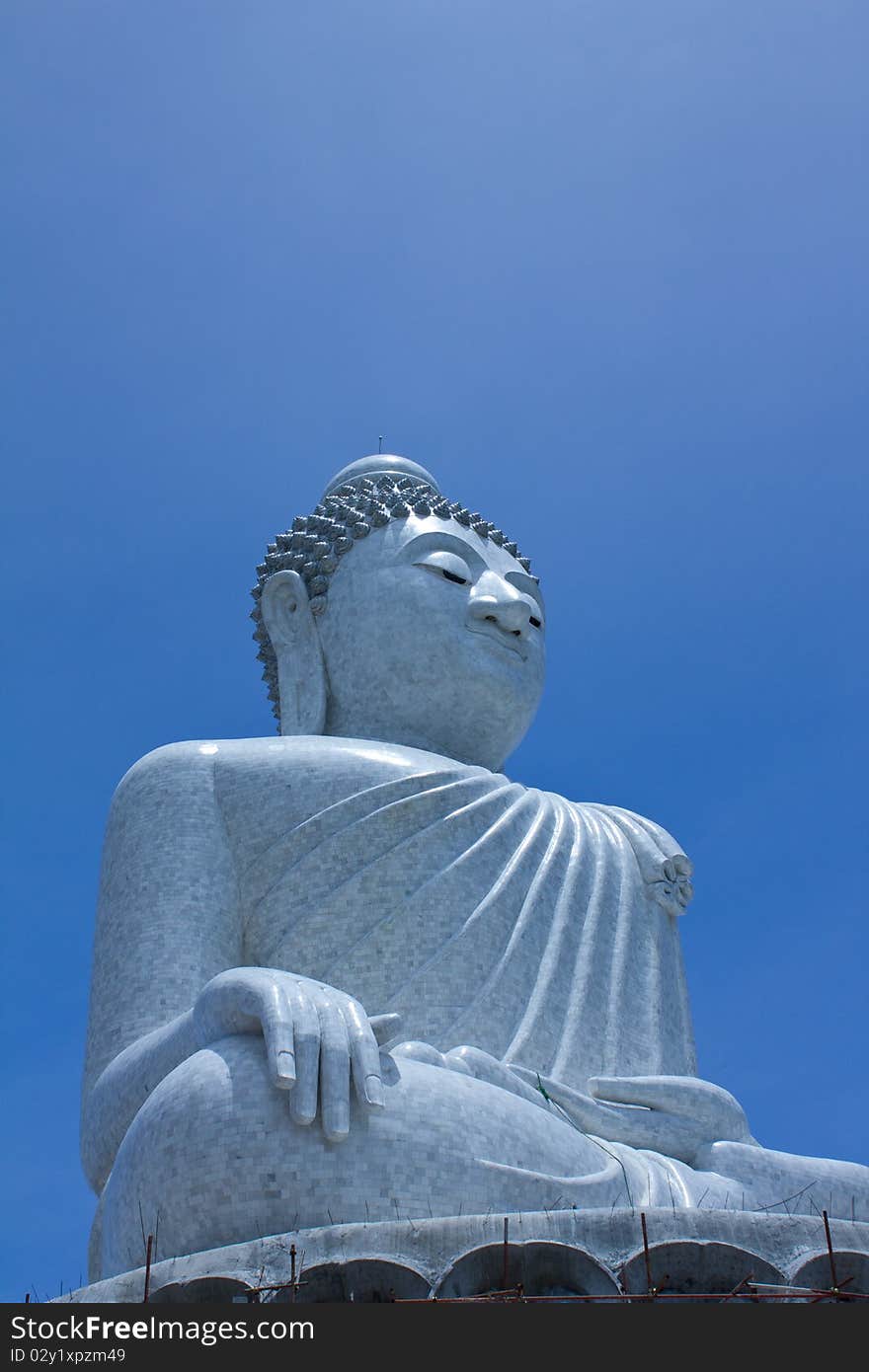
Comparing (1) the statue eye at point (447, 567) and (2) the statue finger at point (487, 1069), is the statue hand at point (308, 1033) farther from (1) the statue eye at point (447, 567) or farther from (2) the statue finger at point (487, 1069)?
(1) the statue eye at point (447, 567)

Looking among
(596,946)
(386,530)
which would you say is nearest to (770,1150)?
(596,946)

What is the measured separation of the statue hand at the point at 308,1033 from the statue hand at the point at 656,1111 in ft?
4.80

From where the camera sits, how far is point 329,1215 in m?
6.25

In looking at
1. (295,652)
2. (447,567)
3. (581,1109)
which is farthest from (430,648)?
(581,1109)

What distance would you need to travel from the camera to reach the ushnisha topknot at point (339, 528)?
1095 centimetres

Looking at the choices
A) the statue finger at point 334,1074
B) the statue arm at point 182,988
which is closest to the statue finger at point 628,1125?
the statue arm at point 182,988

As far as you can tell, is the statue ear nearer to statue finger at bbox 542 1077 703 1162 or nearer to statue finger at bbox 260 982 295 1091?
statue finger at bbox 542 1077 703 1162

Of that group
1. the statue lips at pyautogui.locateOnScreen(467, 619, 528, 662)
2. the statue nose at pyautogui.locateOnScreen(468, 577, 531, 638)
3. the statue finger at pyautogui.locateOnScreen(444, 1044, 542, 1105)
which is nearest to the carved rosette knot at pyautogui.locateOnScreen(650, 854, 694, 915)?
the statue lips at pyautogui.locateOnScreen(467, 619, 528, 662)

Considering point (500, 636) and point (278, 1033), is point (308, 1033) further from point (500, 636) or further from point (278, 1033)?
point (500, 636)

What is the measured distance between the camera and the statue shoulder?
33.0 ft

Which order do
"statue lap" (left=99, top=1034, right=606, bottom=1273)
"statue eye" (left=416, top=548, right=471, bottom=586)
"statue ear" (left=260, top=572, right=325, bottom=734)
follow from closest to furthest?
"statue lap" (left=99, top=1034, right=606, bottom=1273), "statue eye" (left=416, top=548, right=471, bottom=586), "statue ear" (left=260, top=572, right=325, bottom=734)

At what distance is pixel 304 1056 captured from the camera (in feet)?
21.3

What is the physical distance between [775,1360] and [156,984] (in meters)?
4.33

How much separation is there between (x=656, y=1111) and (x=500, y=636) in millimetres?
3432
